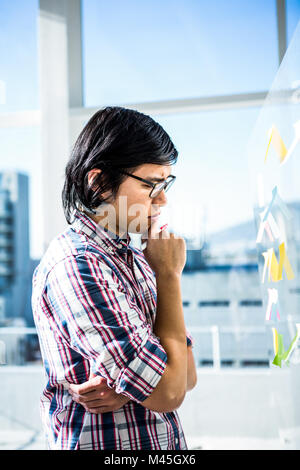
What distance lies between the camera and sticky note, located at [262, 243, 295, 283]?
3.48ft

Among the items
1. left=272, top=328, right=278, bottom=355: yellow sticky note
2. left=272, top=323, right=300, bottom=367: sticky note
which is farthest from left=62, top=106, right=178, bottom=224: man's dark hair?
left=272, top=328, right=278, bottom=355: yellow sticky note

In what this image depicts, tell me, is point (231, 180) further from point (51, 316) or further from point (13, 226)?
point (51, 316)

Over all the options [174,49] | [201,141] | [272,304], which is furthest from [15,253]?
[272,304]

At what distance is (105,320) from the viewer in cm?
72

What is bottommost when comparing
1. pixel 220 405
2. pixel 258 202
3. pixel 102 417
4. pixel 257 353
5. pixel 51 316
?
pixel 220 405

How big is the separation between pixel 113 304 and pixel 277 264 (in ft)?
2.01

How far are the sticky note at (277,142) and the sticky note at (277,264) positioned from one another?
24cm

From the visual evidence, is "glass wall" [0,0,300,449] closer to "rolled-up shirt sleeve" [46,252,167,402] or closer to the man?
the man

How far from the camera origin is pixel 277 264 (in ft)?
3.84

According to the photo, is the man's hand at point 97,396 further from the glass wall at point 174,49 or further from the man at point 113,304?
the glass wall at point 174,49

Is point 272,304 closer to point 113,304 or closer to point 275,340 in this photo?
point 275,340

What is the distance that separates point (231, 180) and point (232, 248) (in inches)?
13.2

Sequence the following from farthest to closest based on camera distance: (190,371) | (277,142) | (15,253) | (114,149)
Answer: (15,253) < (277,142) < (190,371) < (114,149)

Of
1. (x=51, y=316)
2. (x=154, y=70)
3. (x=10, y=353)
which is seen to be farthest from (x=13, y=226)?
(x=51, y=316)
